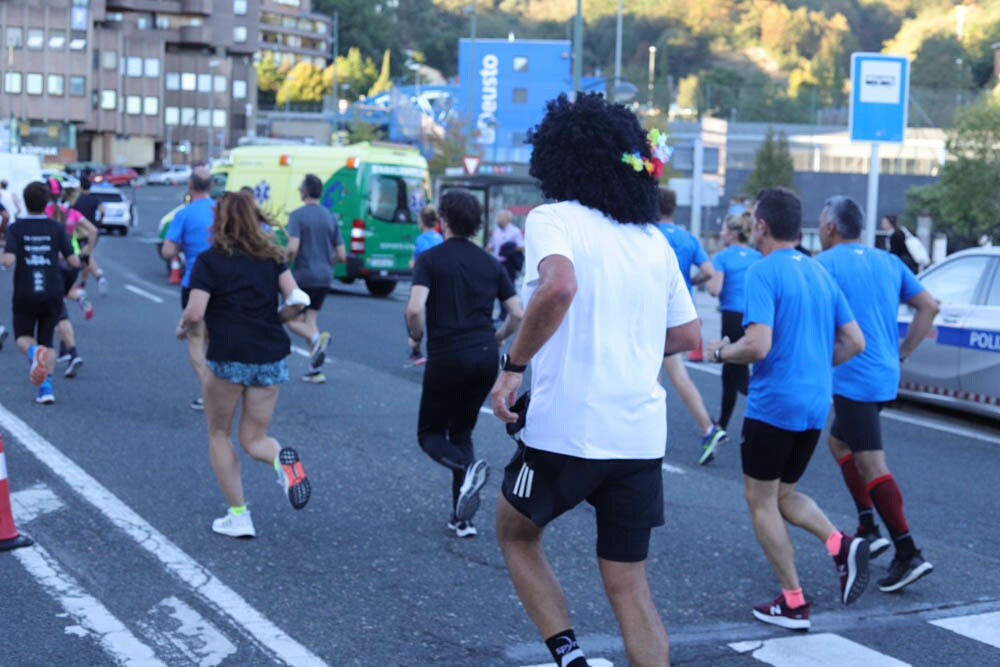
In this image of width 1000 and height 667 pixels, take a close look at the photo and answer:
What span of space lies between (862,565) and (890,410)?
270 inches

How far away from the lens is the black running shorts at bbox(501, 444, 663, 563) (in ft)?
12.6

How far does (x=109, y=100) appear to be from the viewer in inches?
4161

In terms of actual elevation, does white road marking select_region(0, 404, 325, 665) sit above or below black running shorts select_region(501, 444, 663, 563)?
below

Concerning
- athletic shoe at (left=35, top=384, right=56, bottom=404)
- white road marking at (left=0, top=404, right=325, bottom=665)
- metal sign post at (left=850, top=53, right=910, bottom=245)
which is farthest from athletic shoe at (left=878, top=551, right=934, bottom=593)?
metal sign post at (left=850, top=53, right=910, bottom=245)

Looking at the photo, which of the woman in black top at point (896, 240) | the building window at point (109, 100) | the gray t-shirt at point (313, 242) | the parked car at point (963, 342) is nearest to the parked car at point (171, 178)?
the building window at point (109, 100)

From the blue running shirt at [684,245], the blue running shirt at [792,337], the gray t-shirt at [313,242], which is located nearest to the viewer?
the blue running shirt at [792,337]

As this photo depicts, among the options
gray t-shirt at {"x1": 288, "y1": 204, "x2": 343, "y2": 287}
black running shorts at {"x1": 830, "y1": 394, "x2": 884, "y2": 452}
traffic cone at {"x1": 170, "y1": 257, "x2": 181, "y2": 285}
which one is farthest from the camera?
traffic cone at {"x1": 170, "y1": 257, "x2": 181, "y2": 285}

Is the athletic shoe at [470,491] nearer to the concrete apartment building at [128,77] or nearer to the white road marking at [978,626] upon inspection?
the white road marking at [978,626]

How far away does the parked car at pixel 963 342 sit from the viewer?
1085cm

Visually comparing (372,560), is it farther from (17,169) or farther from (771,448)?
(17,169)

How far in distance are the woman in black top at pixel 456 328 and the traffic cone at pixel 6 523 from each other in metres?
1.90

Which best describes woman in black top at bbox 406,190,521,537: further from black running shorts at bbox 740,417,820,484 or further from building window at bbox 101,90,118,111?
building window at bbox 101,90,118,111

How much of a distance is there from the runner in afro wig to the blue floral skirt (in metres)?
2.75

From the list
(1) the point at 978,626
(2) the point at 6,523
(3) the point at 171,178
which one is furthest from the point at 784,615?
(3) the point at 171,178
